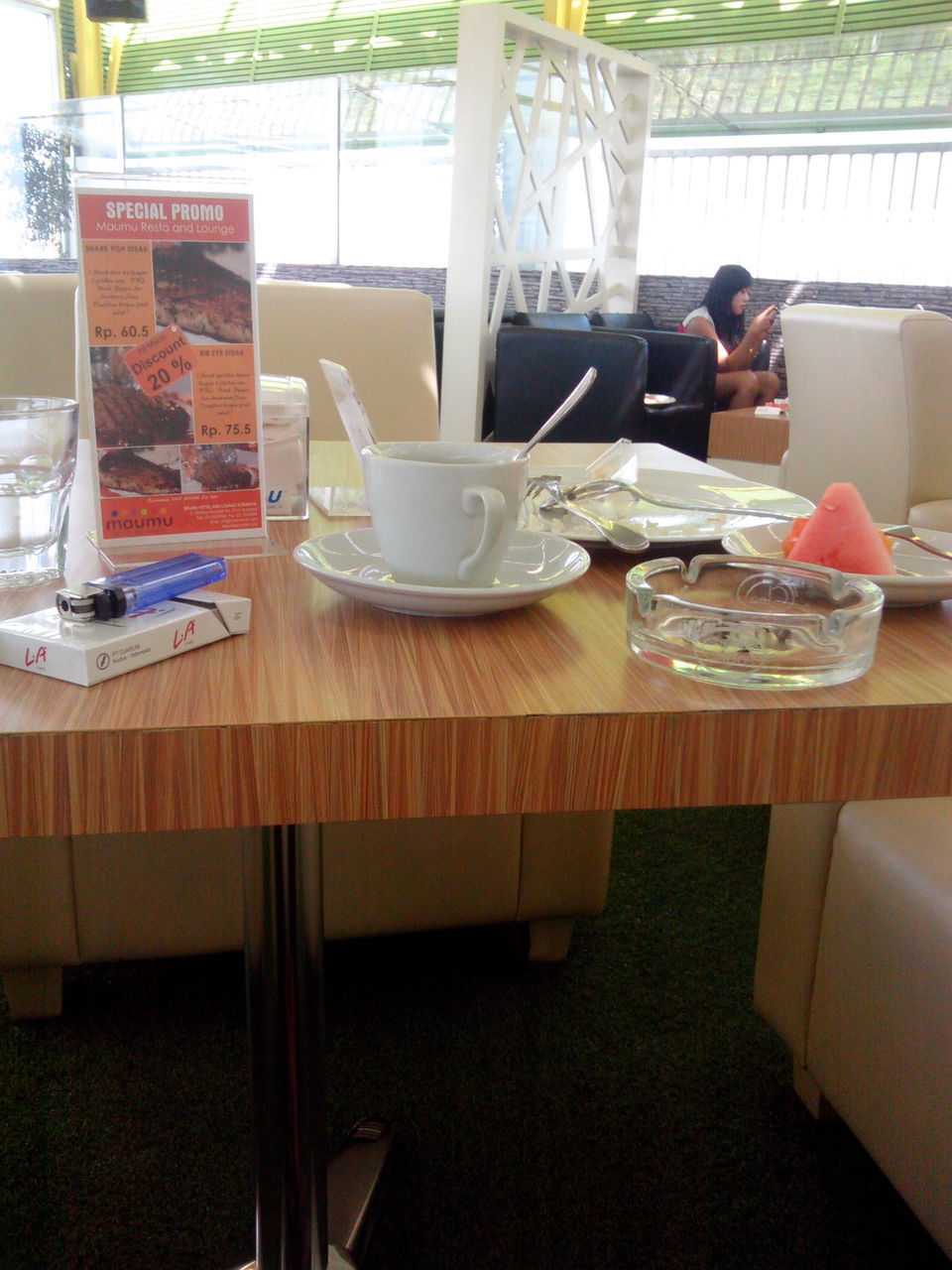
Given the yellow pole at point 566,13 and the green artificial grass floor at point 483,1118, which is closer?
the green artificial grass floor at point 483,1118

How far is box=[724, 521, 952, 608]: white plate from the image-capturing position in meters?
0.59

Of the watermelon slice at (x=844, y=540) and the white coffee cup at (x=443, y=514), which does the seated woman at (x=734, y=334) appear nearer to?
the watermelon slice at (x=844, y=540)

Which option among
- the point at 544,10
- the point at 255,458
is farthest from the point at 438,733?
the point at 544,10

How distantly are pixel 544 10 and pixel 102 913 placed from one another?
6.99 metres

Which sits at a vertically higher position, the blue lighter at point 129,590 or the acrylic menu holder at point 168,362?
the acrylic menu holder at point 168,362

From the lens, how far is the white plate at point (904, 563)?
1.92ft

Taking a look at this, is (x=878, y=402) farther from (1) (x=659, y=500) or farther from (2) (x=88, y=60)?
(2) (x=88, y=60)

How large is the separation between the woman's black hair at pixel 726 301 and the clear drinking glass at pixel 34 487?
5.02 m

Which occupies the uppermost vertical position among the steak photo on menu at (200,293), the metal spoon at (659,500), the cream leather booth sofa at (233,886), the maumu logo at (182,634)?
the steak photo on menu at (200,293)

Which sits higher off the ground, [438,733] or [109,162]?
[109,162]

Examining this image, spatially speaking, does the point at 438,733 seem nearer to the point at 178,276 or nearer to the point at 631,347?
the point at 178,276

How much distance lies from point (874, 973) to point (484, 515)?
61cm

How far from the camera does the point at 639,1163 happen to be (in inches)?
40.6

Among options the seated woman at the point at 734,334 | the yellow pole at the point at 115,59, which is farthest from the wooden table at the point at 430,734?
the yellow pole at the point at 115,59
